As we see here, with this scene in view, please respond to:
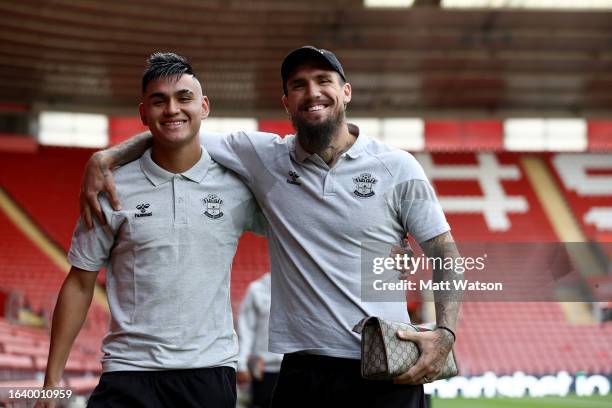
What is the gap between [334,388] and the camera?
289 centimetres

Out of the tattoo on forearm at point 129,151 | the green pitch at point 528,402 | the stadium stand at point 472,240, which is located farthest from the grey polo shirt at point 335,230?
the stadium stand at point 472,240

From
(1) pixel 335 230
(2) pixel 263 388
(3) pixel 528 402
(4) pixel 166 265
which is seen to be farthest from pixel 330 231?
(3) pixel 528 402

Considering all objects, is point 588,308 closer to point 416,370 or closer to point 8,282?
A: point 8,282

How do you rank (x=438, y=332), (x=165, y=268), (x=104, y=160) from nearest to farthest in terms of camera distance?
(x=438, y=332) < (x=165, y=268) < (x=104, y=160)

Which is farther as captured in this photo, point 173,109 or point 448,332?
point 173,109

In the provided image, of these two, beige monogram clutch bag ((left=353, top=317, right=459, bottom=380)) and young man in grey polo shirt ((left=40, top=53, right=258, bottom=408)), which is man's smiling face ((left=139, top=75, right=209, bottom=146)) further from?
beige monogram clutch bag ((left=353, top=317, right=459, bottom=380))

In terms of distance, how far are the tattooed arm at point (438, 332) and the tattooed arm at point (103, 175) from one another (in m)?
1.12

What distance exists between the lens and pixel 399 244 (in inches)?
118

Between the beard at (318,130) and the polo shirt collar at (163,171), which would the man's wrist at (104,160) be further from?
the beard at (318,130)

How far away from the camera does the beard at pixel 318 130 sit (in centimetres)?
299

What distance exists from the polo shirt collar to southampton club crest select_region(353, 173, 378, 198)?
0.59 m

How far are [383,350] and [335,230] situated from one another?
0.48 metres

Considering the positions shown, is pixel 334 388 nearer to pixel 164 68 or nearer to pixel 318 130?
pixel 318 130

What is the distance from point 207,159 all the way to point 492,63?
15.0 meters
